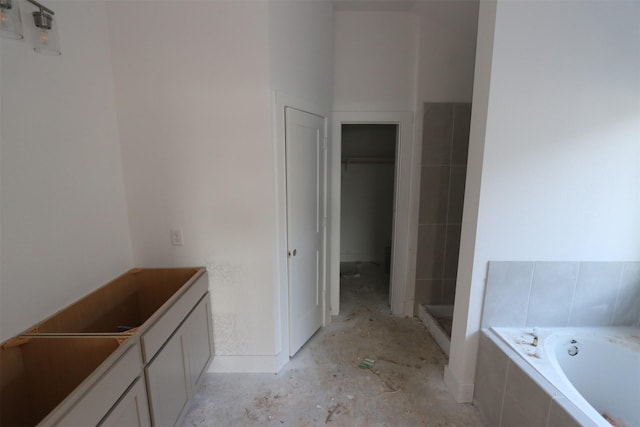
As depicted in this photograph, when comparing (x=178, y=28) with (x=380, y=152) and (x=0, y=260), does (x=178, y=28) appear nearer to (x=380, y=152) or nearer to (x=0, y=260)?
(x=0, y=260)

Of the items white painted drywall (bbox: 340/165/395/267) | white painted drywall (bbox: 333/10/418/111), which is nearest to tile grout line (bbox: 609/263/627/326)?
white painted drywall (bbox: 333/10/418/111)

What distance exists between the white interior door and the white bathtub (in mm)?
1412

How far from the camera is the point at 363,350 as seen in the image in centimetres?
253

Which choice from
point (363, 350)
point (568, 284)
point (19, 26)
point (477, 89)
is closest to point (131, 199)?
point (19, 26)

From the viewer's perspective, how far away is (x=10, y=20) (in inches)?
48.1

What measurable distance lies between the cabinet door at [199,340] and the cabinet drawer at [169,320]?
78mm

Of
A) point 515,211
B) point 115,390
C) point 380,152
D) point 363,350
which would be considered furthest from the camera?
point 380,152

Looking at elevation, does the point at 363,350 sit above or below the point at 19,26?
below

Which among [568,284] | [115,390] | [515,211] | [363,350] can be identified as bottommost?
[363,350]

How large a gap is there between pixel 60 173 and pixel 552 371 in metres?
2.78

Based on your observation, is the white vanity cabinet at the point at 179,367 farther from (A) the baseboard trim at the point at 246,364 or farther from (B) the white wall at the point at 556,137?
(B) the white wall at the point at 556,137

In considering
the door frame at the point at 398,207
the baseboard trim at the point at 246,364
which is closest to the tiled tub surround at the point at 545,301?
the door frame at the point at 398,207

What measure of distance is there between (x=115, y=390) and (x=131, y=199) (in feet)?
4.50

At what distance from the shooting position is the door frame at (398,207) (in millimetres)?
2811
